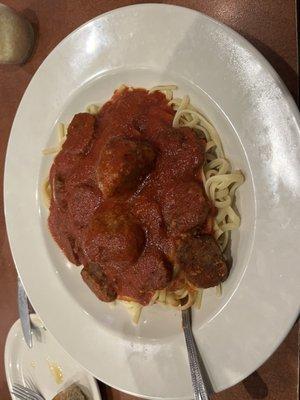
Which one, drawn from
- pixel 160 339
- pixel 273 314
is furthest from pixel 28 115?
pixel 273 314

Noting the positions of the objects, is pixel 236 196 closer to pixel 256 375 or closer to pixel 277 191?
pixel 277 191

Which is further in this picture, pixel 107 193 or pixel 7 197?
pixel 7 197

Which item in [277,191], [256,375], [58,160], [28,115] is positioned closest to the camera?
[277,191]

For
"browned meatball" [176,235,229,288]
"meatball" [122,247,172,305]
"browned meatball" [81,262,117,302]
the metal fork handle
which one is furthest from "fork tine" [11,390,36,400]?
"browned meatball" [176,235,229,288]

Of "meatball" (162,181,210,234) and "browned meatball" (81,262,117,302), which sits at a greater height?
"meatball" (162,181,210,234)

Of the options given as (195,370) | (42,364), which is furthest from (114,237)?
(42,364)

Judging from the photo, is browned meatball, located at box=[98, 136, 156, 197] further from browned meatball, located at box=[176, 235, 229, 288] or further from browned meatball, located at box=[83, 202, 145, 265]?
browned meatball, located at box=[176, 235, 229, 288]

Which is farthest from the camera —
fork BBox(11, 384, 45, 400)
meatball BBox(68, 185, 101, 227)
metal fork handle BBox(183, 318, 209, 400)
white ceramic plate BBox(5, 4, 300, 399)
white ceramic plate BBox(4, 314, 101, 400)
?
fork BBox(11, 384, 45, 400)
